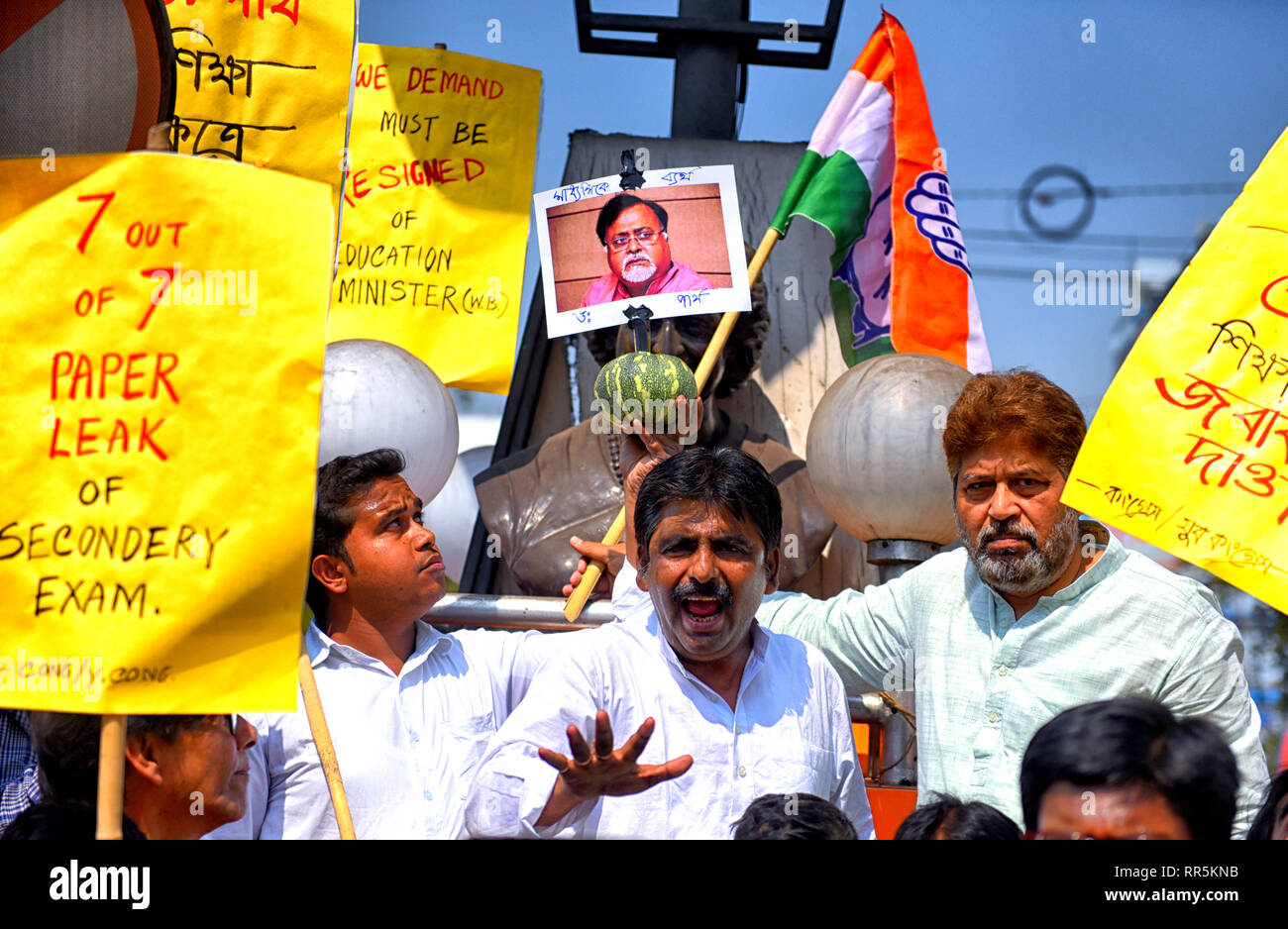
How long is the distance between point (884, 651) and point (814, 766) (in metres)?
0.58

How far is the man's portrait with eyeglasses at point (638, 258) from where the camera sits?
4512 millimetres

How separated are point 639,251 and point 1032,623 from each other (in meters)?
2.03

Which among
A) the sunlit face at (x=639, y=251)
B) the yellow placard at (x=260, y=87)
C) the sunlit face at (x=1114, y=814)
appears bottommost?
the sunlit face at (x=1114, y=814)

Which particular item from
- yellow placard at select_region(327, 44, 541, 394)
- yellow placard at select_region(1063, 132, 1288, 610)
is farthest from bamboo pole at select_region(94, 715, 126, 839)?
yellow placard at select_region(327, 44, 541, 394)

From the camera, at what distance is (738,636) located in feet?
8.93

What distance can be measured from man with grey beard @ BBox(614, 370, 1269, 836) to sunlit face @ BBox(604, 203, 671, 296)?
1.68m

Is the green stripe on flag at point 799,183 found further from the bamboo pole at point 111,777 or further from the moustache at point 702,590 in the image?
the bamboo pole at point 111,777

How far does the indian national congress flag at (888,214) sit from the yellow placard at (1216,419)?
75.7 inches

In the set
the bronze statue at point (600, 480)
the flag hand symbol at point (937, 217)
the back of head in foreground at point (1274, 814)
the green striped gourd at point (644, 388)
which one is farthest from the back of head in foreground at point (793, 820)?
the flag hand symbol at point (937, 217)

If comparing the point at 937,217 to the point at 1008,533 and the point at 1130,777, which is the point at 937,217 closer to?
the point at 1008,533

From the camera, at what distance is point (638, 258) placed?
4.53 meters

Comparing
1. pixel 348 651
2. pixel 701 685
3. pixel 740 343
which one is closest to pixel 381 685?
pixel 348 651

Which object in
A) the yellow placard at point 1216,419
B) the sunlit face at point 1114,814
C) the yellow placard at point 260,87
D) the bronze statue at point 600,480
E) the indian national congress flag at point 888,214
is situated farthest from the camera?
the bronze statue at point 600,480
